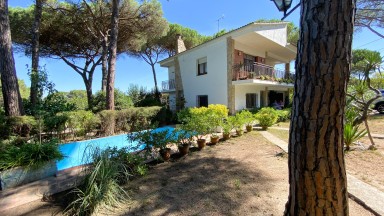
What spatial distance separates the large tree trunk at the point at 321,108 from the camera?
151 centimetres

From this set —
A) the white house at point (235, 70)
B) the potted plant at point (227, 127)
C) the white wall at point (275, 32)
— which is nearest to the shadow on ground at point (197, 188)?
the potted plant at point (227, 127)

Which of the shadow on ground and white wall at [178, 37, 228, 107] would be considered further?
white wall at [178, 37, 228, 107]

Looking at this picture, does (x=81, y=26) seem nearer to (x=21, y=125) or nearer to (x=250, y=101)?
(x=21, y=125)

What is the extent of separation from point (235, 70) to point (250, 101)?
3.33m

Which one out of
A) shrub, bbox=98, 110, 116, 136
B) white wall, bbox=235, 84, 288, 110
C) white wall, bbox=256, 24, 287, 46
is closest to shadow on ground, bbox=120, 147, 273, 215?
shrub, bbox=98, 110, 116, 136

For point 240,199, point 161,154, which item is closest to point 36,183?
point 161,154

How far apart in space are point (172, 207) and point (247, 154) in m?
3.26

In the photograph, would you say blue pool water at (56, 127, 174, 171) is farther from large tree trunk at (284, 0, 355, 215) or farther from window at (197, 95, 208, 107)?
window at (197, 95, 208, 107)

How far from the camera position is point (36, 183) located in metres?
4.24

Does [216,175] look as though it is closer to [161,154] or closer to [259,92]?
[161,154]

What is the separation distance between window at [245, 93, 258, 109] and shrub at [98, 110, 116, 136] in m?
9.30

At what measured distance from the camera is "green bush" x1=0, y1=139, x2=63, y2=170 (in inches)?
168

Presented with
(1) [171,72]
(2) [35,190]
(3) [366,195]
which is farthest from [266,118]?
(1) [171,72]

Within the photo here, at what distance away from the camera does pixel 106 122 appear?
9.72 meters
